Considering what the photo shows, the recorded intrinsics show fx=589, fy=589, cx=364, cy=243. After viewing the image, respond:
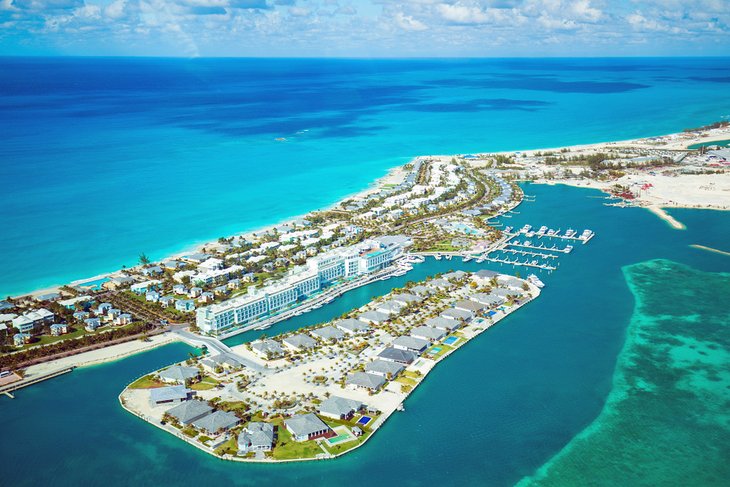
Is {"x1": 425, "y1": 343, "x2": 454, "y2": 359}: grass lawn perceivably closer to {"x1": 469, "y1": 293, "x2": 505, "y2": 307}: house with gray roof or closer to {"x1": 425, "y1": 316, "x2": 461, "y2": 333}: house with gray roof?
{"x1": 425, "y1": 316, "x2": 461, "y2": 333}: house with gray roof

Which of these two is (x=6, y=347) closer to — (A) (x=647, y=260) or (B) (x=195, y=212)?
(B) (x=195, y=212)

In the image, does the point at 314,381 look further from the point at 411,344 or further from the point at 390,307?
the point at 390,307

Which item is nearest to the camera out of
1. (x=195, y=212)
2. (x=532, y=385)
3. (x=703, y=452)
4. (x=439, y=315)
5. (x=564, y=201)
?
(x=703, y=452)

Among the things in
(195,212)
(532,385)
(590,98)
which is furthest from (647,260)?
(590,98)

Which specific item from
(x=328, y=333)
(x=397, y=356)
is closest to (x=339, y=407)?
(x=397, y=356)

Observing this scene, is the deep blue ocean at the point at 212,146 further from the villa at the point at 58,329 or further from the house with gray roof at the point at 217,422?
the house with gray roof at the point at 217,422

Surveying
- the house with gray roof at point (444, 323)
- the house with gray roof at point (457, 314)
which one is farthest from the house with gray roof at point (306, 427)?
the house with gray roof at point (457, 314)
